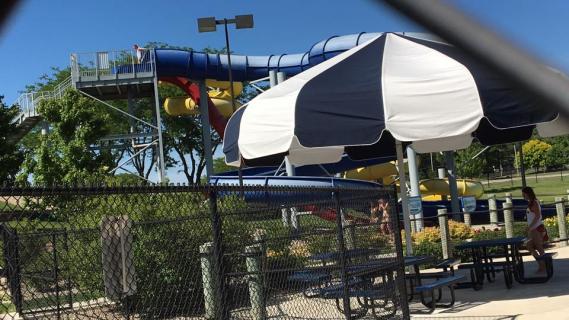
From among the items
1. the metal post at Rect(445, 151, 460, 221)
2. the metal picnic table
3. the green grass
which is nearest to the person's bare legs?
the metal picnic table

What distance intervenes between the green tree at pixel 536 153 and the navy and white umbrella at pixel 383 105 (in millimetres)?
→ 72727

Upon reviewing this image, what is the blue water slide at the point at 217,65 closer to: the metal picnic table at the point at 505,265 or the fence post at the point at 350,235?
the metal picnic table at the point at 505,265

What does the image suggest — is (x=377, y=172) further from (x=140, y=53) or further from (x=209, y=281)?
(x=209, y=281)

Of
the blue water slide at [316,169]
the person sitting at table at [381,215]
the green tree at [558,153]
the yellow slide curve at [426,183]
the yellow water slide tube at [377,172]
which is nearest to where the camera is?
the person sitting at table at [381,215]

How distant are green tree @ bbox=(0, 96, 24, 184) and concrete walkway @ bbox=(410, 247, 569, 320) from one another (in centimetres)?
2501

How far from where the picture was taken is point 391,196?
7781 mm

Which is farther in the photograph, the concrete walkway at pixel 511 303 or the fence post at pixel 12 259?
the concrete walkway at pixel 511 303

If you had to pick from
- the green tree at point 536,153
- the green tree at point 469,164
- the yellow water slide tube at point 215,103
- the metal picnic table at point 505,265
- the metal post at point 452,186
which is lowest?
the metal picnic table at point 505,265

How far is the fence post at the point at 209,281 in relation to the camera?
20.4ft

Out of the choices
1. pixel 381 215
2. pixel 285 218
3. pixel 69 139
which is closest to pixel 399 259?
pixel 285 218

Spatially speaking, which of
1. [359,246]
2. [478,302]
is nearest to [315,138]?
[359,246]

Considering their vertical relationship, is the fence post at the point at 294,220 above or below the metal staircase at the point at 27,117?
below

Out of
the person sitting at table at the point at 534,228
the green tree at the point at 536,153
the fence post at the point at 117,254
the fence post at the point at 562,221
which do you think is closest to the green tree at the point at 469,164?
the green tree at the point at 536,153

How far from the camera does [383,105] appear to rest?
26.3ft
